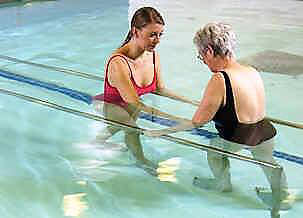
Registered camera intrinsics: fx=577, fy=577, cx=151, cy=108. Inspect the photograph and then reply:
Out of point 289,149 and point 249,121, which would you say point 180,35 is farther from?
point 249,121

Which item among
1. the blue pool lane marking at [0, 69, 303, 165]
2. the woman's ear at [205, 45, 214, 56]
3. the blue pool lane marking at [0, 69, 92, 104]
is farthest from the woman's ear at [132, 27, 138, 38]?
the blue pool lane marking at [0, 69, 92, 104]

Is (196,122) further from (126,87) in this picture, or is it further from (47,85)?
(47,85)

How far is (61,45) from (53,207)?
13.4 feet

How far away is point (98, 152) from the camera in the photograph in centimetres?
342

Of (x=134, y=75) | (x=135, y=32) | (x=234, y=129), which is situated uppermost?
(x=135, y=32)

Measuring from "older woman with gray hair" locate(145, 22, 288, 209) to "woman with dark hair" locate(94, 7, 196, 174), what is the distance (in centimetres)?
29

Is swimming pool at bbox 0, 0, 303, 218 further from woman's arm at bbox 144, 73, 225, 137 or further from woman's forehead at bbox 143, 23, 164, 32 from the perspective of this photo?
woman's forehead at bbox 143, 23, 164, 32

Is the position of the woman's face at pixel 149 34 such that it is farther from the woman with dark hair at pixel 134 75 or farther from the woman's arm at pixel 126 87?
the woman's arm at pixel 126 87

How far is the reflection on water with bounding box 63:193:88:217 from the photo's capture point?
2852 mm

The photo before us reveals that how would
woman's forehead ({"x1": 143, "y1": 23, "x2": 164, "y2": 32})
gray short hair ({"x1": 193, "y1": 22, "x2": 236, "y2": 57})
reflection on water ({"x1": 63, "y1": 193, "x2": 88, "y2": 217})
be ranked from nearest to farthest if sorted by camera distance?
1. gray short hair ({"x1": 193, "y1": 22, "x2": 236, "y2": 57})
2. reflection on water ({"x1": 63, "y1": 193, "x2": 88, "y2": 217})
3. woman's forehead ({"x1": 143, "y1": 23, "x2": 164, "y2": 32})

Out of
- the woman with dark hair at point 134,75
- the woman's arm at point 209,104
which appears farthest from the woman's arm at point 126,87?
the woman's arm at point 209,104

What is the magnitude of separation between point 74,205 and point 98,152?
551mm

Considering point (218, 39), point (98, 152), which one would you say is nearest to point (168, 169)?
point (98, 152)

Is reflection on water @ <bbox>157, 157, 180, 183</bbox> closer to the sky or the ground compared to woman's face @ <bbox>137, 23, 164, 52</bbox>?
closer to the ground
